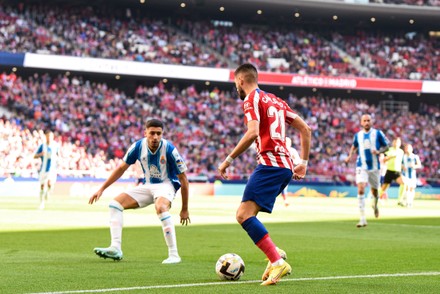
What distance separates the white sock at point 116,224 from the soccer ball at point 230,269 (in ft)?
8.30

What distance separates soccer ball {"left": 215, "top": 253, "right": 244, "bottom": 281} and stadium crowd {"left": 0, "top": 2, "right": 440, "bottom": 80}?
143 ft

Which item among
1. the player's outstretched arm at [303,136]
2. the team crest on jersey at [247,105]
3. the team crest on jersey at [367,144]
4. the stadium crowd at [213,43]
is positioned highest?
the stadium crowd at [213,43]

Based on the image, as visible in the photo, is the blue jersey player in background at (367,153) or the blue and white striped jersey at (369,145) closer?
the blue jersey player in background at (367,153)

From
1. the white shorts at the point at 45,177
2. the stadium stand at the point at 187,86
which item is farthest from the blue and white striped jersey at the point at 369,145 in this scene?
the stadium stand at the point at 187,86

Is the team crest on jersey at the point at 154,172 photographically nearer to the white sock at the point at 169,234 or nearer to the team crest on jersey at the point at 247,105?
the white sock at the point at 169,234

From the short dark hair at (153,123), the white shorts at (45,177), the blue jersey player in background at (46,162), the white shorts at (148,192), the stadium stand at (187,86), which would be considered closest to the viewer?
the short dark hair at (153,123)

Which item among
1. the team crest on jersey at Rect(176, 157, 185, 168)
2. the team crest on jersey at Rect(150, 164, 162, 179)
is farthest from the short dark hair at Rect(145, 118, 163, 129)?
the team crest on jersey at Rect(150, 164, 162, 179)

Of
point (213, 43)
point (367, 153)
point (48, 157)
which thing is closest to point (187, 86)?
point (213, 43)

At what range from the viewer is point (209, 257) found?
12.8 metres

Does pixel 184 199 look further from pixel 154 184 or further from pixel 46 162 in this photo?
pixel 46 162

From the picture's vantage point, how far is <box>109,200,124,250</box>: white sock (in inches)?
462

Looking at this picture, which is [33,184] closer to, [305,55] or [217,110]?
[217,110]

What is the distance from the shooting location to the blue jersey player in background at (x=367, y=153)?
20969mm

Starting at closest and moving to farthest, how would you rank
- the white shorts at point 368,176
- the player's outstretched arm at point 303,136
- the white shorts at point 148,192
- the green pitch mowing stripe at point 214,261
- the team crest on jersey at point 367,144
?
1. the green pitch mowing stripe at point 214,261
2. the player's outstretched arm at point 303,136
3. the white shorts at point 148,192
4. the team crest on jersey at point 367,144
5. the white shorts at point 368,176
